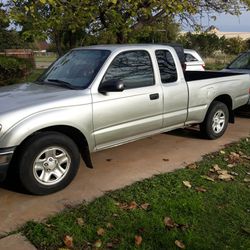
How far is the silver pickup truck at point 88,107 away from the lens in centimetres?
468

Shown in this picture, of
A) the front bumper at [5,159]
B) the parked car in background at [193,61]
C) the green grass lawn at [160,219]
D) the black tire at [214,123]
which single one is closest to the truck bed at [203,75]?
the black tire at [214,123]

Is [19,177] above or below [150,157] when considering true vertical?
above

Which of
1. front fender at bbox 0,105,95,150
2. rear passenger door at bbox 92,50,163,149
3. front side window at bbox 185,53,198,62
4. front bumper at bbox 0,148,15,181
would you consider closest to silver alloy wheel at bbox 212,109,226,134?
rear passenger door at bbox 92,50,163,149

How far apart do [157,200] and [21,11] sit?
5.59 m

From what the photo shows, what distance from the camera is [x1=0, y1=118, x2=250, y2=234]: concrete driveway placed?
460cm

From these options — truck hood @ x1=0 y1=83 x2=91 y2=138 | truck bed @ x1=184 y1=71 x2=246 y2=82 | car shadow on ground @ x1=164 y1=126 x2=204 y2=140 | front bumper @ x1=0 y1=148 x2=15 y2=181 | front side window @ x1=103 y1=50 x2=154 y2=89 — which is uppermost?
front side window @ x1=103 y1=50 x2=154 y2=89

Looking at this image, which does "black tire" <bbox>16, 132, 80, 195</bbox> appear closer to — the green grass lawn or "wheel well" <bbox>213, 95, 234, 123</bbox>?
the green grass lawn

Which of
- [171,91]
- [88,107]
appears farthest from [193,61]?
[88,107]

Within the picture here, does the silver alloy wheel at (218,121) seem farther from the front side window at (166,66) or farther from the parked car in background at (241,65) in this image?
the parked car in background at (241,65)

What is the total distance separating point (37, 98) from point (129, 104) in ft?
4.27

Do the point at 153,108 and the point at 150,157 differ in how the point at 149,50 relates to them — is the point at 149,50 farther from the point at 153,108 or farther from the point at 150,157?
the point at 150,157

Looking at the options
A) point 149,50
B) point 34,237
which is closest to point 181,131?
point 149,50

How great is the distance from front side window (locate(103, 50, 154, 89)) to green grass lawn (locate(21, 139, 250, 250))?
4.46 ft

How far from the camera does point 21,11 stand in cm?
866
